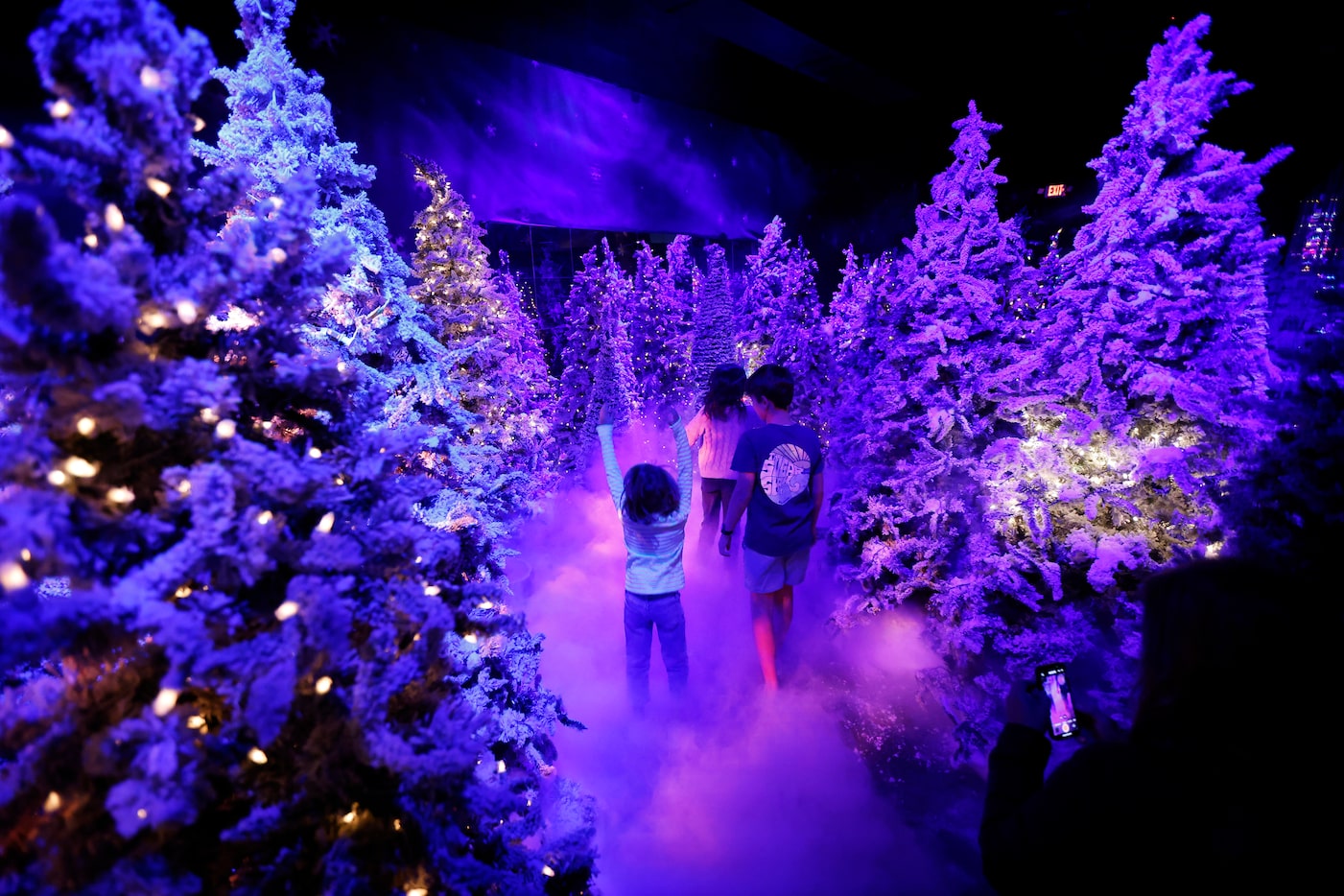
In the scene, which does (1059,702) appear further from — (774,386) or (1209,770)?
(774,386)

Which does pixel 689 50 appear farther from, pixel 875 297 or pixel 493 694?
pixel 493 694

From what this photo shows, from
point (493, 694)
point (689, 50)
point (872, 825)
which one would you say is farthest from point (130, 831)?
point (689, 50)

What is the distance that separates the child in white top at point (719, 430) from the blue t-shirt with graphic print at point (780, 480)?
97 centimetres

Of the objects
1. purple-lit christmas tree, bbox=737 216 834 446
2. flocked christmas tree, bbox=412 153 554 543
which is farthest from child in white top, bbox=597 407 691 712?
purple-lit christmas tree, bbox=737 216 834 446

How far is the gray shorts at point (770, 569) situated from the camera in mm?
4117

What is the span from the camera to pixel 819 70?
11.1 metres

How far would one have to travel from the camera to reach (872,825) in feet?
10.5

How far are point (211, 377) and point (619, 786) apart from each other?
319 centimetres

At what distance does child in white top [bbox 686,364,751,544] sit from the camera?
201 inches

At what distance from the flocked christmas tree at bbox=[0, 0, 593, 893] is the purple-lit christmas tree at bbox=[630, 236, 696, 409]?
8183 millimetres

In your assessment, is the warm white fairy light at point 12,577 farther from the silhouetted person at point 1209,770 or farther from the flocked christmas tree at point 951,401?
the flocked christmas tree at point 951,401

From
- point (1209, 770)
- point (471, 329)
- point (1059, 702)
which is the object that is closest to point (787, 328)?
point (471, 329)

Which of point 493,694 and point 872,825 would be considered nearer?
point 493,694

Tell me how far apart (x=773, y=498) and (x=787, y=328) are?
573 centimetres
